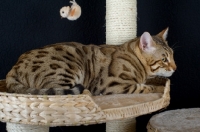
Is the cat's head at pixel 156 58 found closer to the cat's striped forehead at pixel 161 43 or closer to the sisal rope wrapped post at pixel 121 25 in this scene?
the cat's striped forehead at pixel 161 43

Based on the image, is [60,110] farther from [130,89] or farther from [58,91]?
[130,89]

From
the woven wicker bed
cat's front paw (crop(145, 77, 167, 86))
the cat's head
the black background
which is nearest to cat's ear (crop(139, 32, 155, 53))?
the cat's head

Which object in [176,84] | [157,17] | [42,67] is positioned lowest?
[176,84]

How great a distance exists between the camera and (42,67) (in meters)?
1.16

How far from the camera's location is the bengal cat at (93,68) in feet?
3.68

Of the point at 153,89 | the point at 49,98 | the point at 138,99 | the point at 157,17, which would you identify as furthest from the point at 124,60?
the point at 157,17

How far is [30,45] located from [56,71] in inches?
29.1

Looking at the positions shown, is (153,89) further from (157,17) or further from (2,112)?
(157,17)

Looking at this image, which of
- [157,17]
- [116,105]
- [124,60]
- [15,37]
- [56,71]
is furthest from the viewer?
[157,17]

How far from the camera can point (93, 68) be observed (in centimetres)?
132

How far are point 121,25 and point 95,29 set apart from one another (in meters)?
0.45

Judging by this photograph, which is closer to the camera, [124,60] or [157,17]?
[124,60]

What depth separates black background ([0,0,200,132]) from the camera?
1788mm

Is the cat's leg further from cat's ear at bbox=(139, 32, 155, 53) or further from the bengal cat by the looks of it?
cat's ear at bbox=(139, 32, 155, 53)
